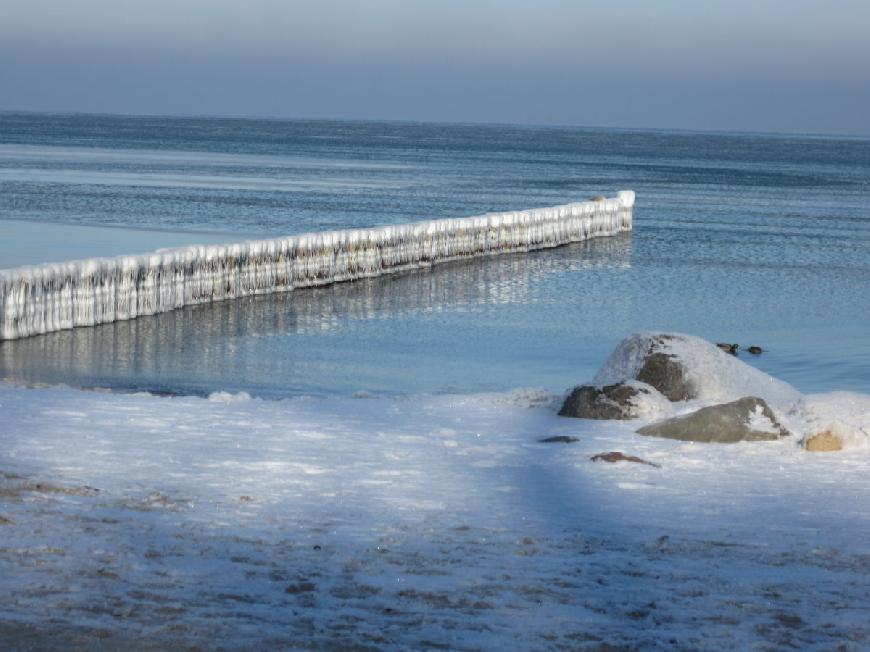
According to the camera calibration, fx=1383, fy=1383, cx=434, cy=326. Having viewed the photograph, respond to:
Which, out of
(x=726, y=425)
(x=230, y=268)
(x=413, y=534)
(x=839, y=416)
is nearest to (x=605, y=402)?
(x=726, y=425)

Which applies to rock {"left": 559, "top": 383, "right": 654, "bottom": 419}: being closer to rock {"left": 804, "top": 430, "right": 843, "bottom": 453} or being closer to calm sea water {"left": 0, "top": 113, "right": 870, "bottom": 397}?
rock {"left": 804, "top": 430, "right": 843, "bottom": 453}

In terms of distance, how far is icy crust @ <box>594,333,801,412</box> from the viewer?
12078 millimetres

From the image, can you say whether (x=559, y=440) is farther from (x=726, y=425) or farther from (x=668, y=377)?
(x=668, y=377)

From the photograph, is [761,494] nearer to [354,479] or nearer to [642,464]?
[642,464]

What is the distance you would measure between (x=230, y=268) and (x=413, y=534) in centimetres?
1917

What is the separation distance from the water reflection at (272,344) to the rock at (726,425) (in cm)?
735

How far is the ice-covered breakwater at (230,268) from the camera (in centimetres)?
2011

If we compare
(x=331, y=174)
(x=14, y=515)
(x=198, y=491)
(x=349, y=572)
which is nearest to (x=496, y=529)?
(x=349, y=572)

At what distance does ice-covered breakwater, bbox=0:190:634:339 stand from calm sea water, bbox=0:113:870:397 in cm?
40

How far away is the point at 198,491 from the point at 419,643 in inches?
110

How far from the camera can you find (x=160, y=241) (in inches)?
1495

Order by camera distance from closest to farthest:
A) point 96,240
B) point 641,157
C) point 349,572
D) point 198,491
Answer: point 349,572
point 198,491
point 96,240
point 641,157

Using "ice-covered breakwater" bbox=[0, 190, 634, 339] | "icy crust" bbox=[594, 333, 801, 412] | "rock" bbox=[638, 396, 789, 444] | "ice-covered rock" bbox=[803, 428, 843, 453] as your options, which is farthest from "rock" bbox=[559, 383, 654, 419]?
"ice-covered breakwater" bbox=[0, 190, 634, 339]

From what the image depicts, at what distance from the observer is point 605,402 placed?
10883mm
